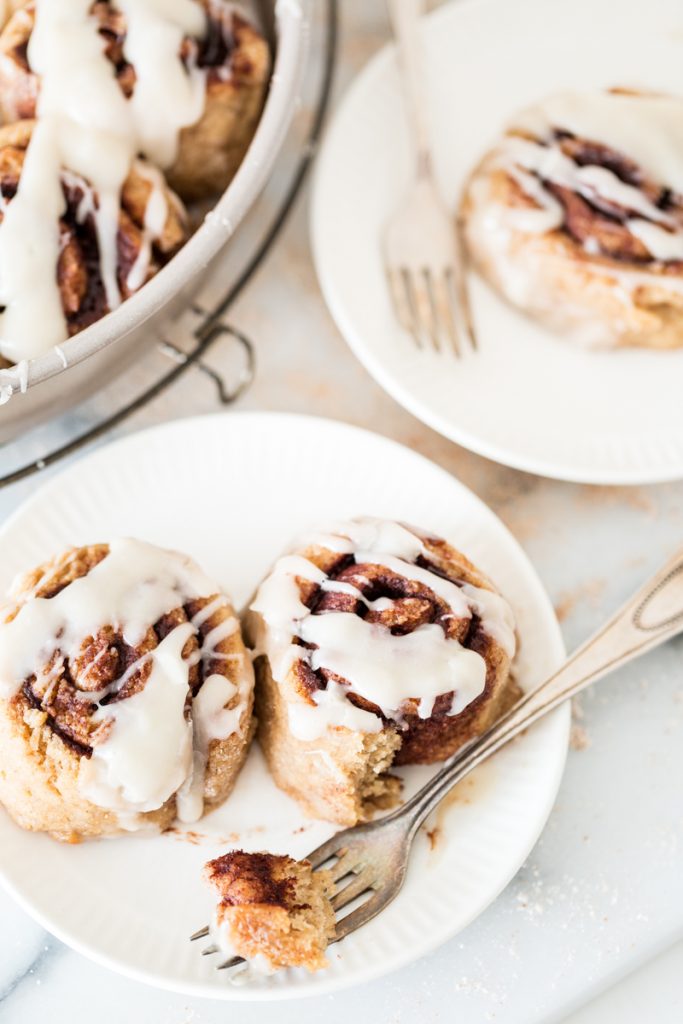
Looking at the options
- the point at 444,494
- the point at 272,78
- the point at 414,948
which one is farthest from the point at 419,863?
the point at 272,78

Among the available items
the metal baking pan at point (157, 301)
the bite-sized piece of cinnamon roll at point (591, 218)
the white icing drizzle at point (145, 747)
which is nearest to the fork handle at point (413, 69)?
the bite-sized piece of cinnamon roll at point (591, 218)

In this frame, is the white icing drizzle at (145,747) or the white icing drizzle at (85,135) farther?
the white icing drizzle at (85,135)

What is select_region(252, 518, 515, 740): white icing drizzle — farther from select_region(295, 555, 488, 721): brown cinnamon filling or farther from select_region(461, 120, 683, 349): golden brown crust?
select_region(461, 120, 683, 349): golden brown crust

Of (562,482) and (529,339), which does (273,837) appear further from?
(529,339)

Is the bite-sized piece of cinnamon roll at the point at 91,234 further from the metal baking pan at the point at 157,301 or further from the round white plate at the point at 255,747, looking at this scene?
the round white plate at the point at 255,747

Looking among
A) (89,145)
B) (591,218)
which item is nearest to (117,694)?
(89,145)

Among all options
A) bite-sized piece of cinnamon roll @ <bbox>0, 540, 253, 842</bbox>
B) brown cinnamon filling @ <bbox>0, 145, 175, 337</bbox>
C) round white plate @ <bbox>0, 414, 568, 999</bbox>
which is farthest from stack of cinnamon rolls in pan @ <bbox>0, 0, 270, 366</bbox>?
bite-sized piece of cinnamon roll @ <bbox>0, 540, 253, 842</bbox>

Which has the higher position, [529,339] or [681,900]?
[529,339]

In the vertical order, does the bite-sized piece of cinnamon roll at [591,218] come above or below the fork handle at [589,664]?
above
